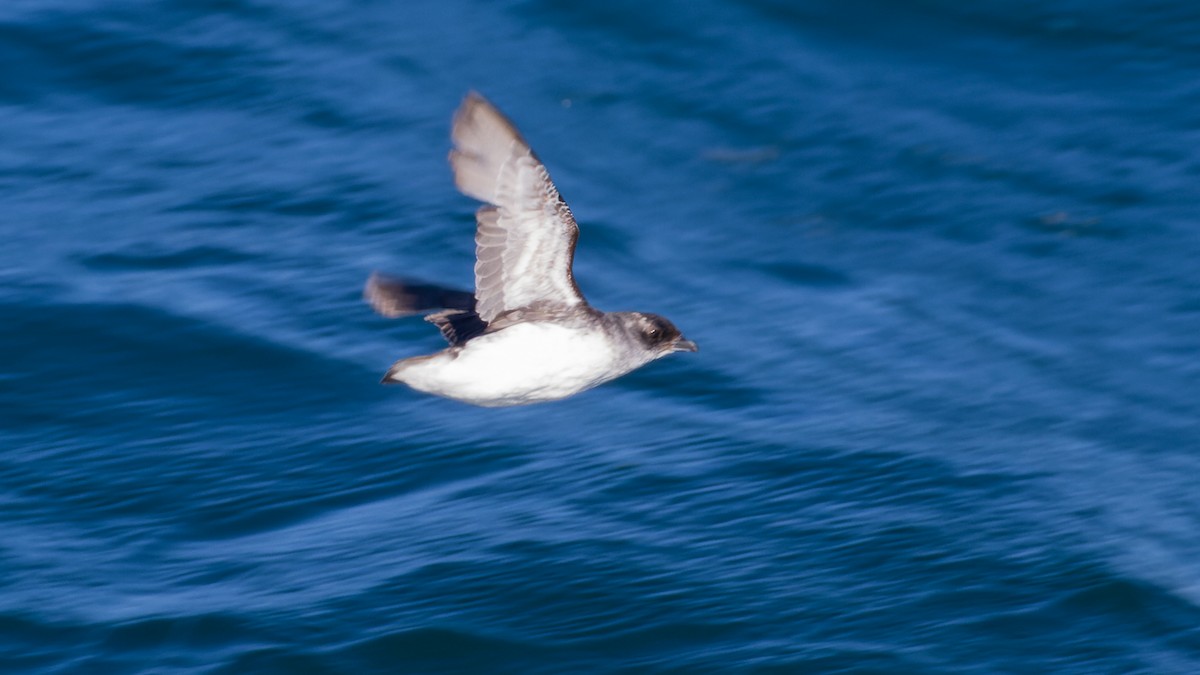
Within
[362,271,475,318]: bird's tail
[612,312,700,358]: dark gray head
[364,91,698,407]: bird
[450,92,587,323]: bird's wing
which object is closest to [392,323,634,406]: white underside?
[364,91,698,407]: bird

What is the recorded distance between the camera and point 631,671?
477 inches

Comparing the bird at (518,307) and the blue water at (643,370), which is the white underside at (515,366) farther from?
the blue water at (643,370)

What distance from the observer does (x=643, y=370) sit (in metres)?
15.2

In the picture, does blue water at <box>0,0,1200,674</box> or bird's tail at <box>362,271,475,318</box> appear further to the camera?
blue water at <box>0,0,1200,674</box>

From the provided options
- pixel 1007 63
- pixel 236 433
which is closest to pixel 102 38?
pixel 236 433

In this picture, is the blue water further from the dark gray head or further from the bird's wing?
the bird's wing

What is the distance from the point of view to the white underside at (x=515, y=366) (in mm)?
8734

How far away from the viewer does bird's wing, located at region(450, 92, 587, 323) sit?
27.4 ft

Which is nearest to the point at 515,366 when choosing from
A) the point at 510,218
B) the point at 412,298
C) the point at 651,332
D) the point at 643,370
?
the point at 510,218

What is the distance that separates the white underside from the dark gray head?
0.38 m

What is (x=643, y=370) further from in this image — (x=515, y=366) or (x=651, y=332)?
(x=515, y=366)

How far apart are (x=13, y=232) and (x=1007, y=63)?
413 inches

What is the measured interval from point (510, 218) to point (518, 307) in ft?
A: 1.65

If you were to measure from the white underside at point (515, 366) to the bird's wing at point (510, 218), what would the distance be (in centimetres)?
23
